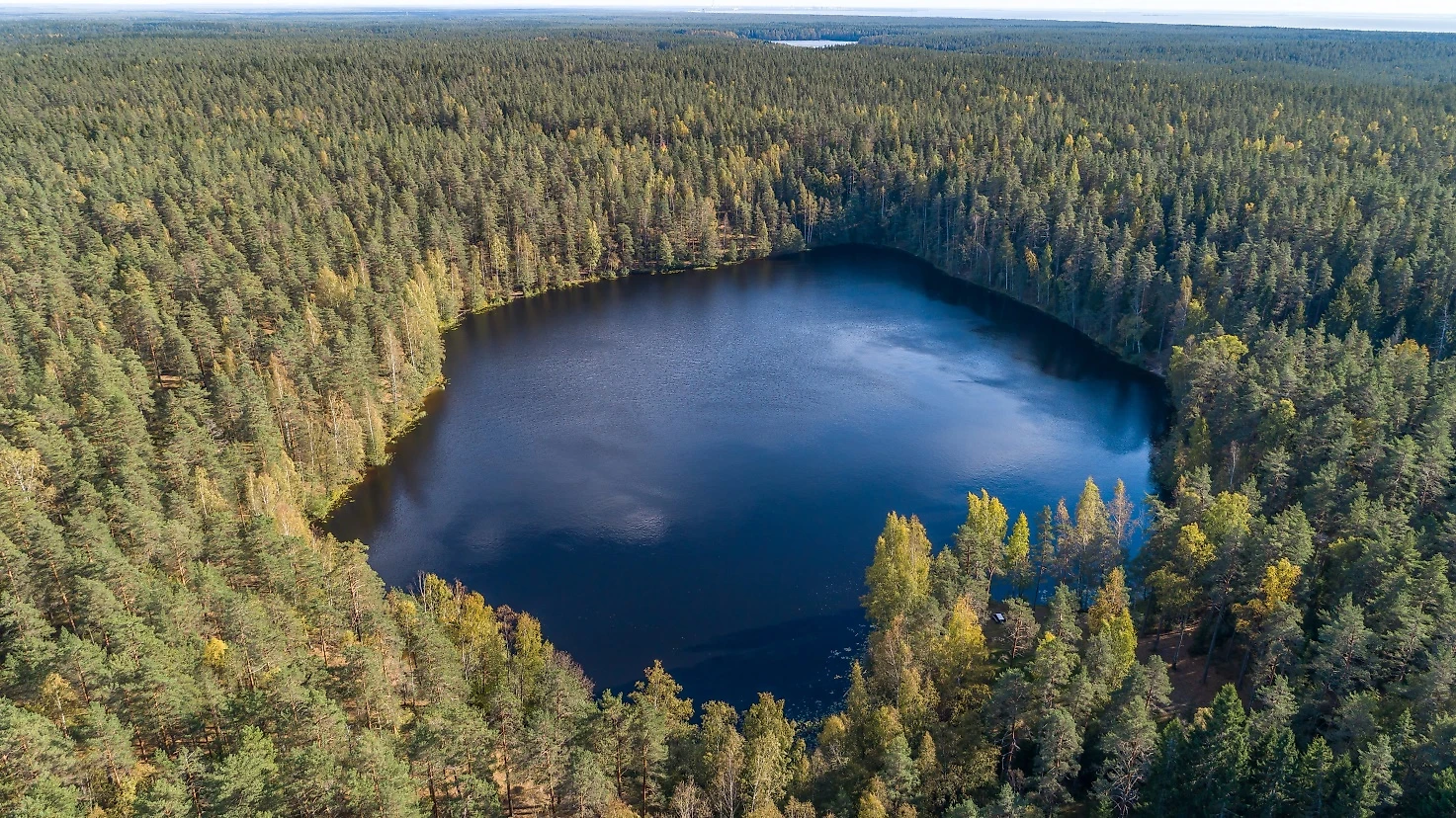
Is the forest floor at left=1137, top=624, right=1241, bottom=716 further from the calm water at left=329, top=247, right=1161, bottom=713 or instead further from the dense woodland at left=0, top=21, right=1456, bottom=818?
the calm water at left=329, top=247, right=1161, bottom=713

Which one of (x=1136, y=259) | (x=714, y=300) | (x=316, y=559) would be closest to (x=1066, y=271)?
(x=1136, y=259)

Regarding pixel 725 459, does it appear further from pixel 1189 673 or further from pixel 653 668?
pixel 1189 673

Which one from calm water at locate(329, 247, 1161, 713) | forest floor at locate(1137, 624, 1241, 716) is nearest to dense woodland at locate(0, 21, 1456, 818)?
forest floor at locate(1137, 624, 1241, 716)

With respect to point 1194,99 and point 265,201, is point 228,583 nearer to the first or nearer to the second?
point 265,201

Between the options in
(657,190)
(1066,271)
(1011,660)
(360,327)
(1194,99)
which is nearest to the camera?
(1011,660)

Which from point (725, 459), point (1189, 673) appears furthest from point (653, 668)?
point (1189, 673)
